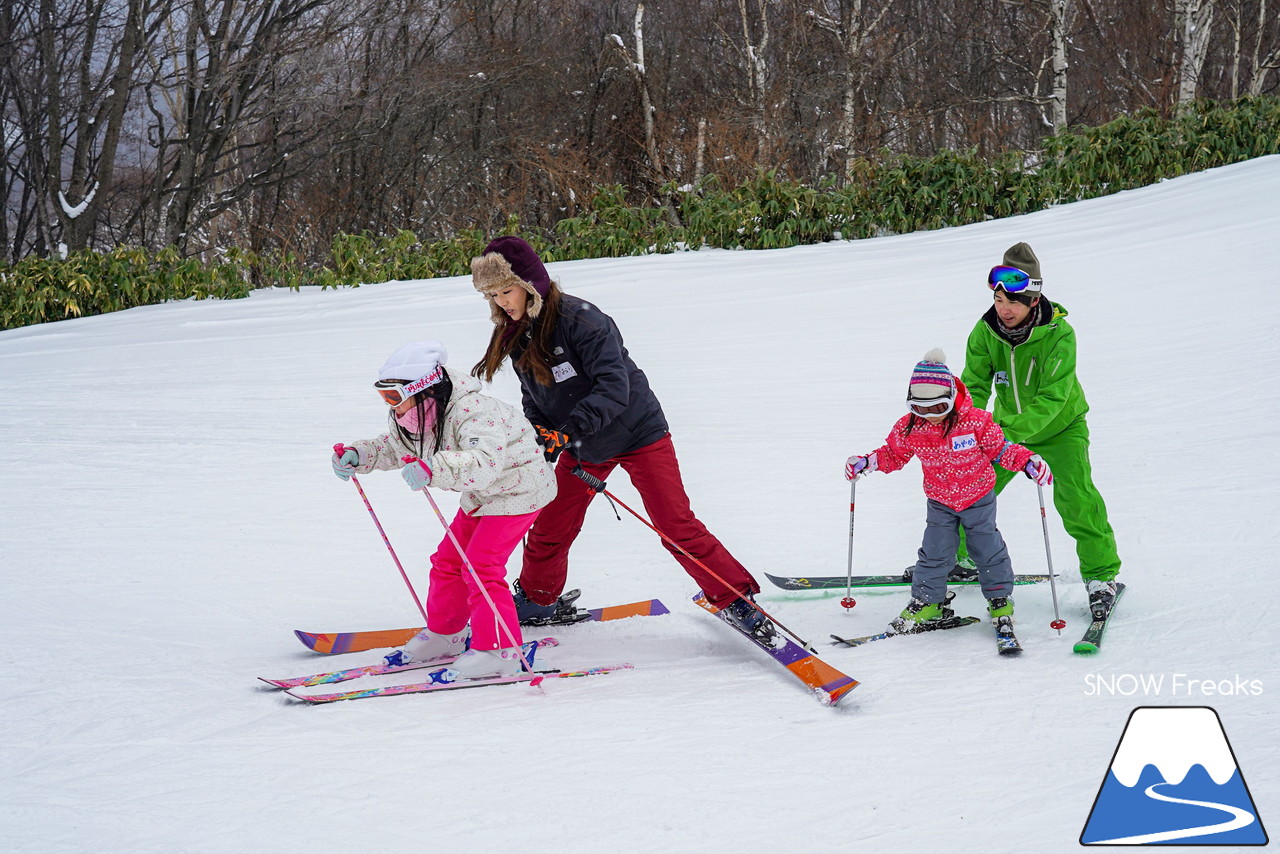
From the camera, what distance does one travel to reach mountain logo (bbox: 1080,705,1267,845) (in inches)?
96.3

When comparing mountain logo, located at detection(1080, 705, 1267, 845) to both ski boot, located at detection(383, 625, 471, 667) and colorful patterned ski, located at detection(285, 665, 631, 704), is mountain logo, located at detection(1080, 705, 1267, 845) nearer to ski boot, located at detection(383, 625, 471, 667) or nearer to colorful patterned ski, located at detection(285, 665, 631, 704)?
colorful patterned ski, located at detection(285, 665, 631, 704)

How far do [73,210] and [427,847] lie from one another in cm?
1604

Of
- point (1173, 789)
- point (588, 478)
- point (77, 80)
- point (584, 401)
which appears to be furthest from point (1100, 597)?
point (77, 80)

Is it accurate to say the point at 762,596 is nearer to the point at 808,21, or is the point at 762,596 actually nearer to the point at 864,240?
the point at 864,240

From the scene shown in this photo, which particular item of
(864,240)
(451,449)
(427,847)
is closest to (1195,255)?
(864,240)

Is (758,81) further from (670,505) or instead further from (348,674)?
(348,674)

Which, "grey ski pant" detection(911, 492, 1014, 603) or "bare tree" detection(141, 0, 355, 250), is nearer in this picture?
"grey ski pant" detection(911, 492, 1014, 603)

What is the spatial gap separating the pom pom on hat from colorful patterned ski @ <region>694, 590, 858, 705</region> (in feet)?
3.20

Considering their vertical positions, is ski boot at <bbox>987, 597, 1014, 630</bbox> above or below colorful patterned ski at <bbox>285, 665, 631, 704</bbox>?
below

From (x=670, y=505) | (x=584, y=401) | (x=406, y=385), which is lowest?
(x=670, y=505)

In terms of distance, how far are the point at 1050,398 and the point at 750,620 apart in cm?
135

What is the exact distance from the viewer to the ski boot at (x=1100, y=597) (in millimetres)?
3885

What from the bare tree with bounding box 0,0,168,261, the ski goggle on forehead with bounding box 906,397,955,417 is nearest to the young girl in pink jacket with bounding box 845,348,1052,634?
the ski goggle on forehead with bounding box 906,397,955,417

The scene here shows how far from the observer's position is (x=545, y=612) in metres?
4.38
